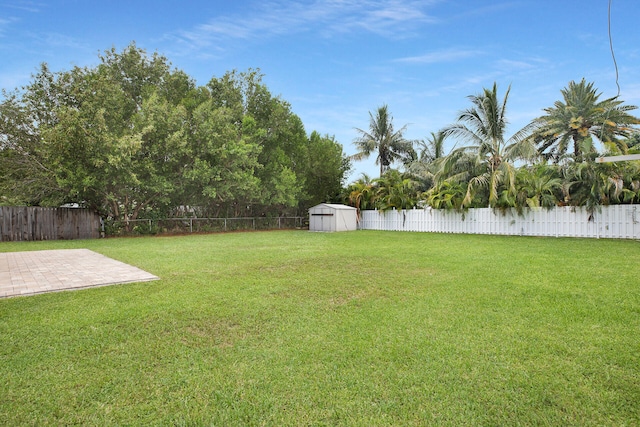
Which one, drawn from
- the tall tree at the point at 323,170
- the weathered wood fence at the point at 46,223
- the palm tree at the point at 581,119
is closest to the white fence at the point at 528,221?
the tall tree at the point at 323,170

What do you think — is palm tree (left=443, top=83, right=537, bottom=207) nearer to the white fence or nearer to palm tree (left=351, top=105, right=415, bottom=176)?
the white fence

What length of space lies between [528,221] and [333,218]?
8.97 meters

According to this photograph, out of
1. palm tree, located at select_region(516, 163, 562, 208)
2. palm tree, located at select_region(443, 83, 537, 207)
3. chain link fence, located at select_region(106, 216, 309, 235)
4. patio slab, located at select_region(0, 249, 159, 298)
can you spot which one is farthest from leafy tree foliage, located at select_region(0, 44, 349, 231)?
palm tree, located at select_region(516, 163, 562, 208)

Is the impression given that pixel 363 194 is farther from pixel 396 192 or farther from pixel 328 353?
pixel 328 353

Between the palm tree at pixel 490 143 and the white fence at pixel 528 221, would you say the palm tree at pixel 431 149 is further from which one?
the white fence at pixel 528 221

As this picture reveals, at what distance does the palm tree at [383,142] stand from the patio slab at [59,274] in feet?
63.3

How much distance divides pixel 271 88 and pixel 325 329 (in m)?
19.6

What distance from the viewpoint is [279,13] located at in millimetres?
9883

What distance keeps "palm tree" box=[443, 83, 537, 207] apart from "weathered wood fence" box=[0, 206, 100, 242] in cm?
1631

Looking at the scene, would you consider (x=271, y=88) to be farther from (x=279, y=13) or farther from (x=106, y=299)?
(x=106, y=299)

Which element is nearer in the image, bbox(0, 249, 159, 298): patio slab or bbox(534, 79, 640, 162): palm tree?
bbox(0, 249, 159, 298): patio slab

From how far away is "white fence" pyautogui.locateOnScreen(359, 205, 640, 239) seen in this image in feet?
36.4

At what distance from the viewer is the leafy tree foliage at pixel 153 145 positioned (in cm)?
1365

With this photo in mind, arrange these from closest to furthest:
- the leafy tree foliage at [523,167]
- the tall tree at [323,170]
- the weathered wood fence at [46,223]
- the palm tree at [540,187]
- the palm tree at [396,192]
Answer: the leafy tree foliage at [523,167] < the palm tree at [540,187] < the weathered wood fence at [46,223] < the palm tree at [396,192] < the tall tree at [323,170]
